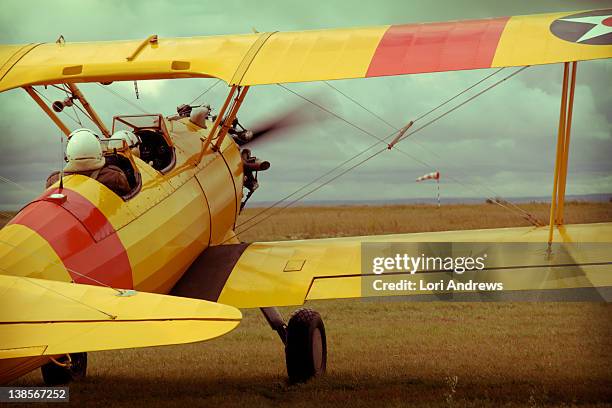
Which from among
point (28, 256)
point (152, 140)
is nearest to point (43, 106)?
point (152, 140)

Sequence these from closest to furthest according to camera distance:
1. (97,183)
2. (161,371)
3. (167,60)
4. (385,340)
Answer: (97,183), (167,60), (161,371), (385,340)

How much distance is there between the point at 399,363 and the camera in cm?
934

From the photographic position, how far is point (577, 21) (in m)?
7.52

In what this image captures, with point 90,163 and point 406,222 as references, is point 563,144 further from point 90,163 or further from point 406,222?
point 406,222

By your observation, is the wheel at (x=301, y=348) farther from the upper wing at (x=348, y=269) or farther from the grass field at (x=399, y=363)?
the upper wing at (x=348, y=269)

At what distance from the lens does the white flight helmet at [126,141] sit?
7.54 metres

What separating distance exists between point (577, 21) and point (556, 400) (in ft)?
9.77

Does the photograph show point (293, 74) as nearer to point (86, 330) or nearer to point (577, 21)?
point (577, 21)

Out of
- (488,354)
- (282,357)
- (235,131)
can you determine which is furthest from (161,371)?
(488,354)

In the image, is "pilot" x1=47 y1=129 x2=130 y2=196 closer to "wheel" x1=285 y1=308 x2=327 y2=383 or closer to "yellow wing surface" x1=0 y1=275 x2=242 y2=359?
"yellow wing surface" x1=0 y1=275 x2=242 y2=359

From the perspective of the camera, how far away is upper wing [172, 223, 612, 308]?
7.64 metres

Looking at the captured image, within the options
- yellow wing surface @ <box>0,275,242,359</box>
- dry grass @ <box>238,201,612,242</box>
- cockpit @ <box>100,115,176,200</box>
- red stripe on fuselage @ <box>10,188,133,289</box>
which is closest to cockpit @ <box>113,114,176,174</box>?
cockpit @ <box>100,115,176,200</box>

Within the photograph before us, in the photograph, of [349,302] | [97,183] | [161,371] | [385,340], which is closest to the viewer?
[97,183]

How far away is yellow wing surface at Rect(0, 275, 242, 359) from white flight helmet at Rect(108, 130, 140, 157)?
86.4 inches
